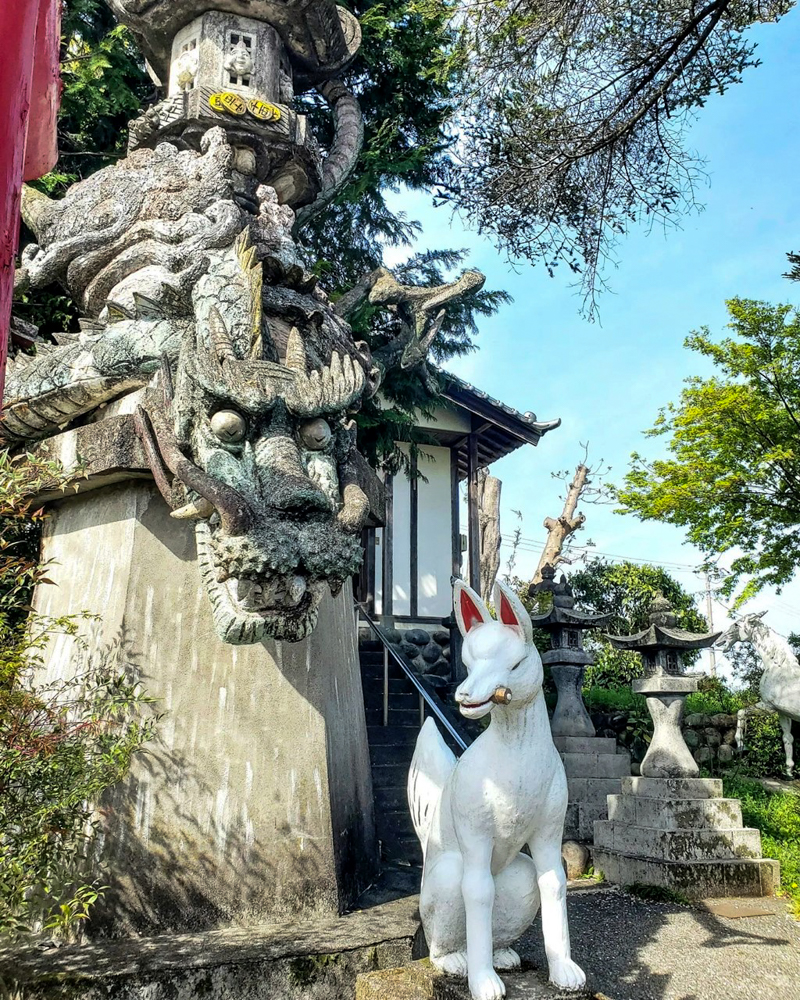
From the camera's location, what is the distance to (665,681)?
28.6 ft

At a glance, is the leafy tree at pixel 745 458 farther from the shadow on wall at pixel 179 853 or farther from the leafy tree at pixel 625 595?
the shadow on wall at pixel 179 853

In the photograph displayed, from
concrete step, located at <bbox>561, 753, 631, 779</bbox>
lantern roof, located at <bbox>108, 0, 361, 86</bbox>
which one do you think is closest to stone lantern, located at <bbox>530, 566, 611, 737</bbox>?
concrete step, located at <bbox>561, 753, 631, 779</bbox>

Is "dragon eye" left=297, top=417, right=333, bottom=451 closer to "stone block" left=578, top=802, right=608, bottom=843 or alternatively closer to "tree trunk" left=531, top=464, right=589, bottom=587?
"stone block" left=578, top=802, right=608, bottom=843

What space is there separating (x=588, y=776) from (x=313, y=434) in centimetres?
716

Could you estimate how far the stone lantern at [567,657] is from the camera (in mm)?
9914

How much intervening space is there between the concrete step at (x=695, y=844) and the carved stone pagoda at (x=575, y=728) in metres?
1.42

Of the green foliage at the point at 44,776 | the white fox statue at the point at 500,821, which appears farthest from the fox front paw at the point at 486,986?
the green foliage at the point at 44,776

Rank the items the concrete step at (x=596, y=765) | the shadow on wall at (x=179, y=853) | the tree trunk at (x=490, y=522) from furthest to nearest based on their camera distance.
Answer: the tree trunk at (x=490, y=522), the concrete step at (x=596, y=765), the shadow on wall at (x=179, y=853)

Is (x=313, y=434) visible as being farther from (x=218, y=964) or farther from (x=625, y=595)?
(x=625, y=595)

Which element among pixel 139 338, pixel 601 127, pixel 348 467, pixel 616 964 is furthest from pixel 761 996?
pixel 601 127

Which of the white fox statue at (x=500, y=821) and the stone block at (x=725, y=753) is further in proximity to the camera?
the stone block at (x=725, y=753)

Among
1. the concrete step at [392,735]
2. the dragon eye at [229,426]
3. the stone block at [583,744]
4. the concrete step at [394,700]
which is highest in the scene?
the dragon eye at [229,426]

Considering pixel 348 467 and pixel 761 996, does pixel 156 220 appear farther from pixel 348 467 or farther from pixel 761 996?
pixel 761 996

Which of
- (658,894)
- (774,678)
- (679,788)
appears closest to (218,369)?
(658,894)
